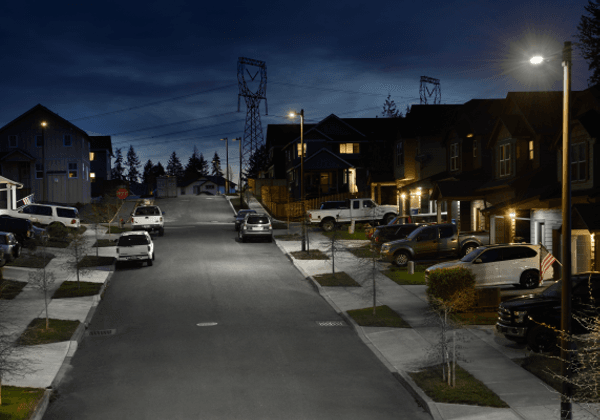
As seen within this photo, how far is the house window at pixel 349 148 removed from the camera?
219 feet

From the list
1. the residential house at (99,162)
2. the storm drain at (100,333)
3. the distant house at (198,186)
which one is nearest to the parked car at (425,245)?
the storm drain at (100,333)

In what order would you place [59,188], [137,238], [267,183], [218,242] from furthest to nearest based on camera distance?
[267,183] < [59,188] < [218,242] < [137,238]

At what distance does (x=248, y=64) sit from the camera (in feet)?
297

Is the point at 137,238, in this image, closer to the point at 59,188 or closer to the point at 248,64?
the point at 59,188

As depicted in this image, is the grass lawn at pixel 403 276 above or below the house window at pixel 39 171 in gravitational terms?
below

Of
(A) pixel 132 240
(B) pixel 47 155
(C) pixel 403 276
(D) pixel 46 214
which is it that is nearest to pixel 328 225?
(C) pixel 403 276

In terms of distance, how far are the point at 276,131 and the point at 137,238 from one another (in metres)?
53.5

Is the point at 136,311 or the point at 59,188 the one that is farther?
the point at 59,188

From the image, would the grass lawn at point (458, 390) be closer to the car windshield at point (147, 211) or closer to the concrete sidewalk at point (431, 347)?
the concrete sidewalk at point (431, 347)

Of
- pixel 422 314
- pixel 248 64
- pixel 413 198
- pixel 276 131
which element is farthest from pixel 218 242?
pixel 248 64

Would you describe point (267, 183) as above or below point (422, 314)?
above

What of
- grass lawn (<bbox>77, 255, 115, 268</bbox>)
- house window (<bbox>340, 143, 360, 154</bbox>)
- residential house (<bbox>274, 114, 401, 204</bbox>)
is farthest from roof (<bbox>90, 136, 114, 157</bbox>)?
grass lawn (<bbox>77, 255, 115, 268</bbox>)

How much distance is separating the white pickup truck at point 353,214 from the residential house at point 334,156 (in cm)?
1576

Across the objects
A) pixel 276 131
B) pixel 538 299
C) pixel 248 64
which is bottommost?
pixel 538 299
